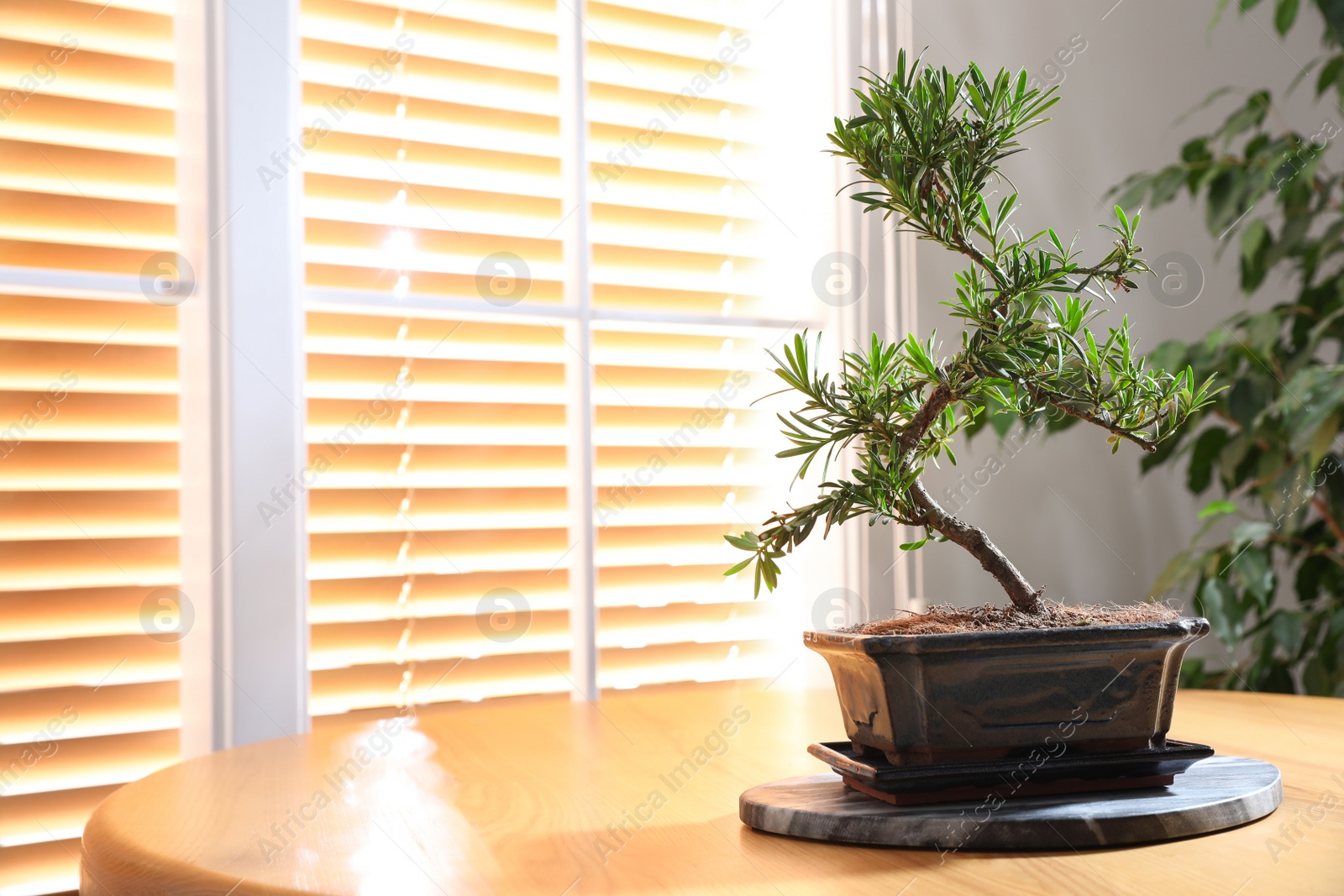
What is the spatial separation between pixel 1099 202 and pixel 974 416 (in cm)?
191

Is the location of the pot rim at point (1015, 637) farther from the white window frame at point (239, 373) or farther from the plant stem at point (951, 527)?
the white window frame at point (239, 373)

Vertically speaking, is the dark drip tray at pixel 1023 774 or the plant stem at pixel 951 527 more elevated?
the plant stem at pixel 951 527

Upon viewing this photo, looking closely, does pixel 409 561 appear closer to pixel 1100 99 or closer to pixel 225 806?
pixel 225 806

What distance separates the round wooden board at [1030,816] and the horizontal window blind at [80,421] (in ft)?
3.91

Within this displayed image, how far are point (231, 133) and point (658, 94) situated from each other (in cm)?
84

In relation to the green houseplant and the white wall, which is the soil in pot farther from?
the white wall

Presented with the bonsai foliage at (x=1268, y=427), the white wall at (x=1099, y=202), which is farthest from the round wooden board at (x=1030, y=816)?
the white wall at (x=1099, y=202)

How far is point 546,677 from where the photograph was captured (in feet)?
6.17

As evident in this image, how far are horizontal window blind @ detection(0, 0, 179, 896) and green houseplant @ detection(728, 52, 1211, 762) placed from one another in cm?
123

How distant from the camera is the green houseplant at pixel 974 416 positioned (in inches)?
25.4

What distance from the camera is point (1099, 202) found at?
2352 mm

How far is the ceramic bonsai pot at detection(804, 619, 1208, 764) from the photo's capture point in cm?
64

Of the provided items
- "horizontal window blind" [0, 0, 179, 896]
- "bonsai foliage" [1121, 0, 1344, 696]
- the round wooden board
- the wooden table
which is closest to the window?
"horizontal window blind" [0, 0, 179, 896]

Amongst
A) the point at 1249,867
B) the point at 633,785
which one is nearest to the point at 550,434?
the point at 633,785
